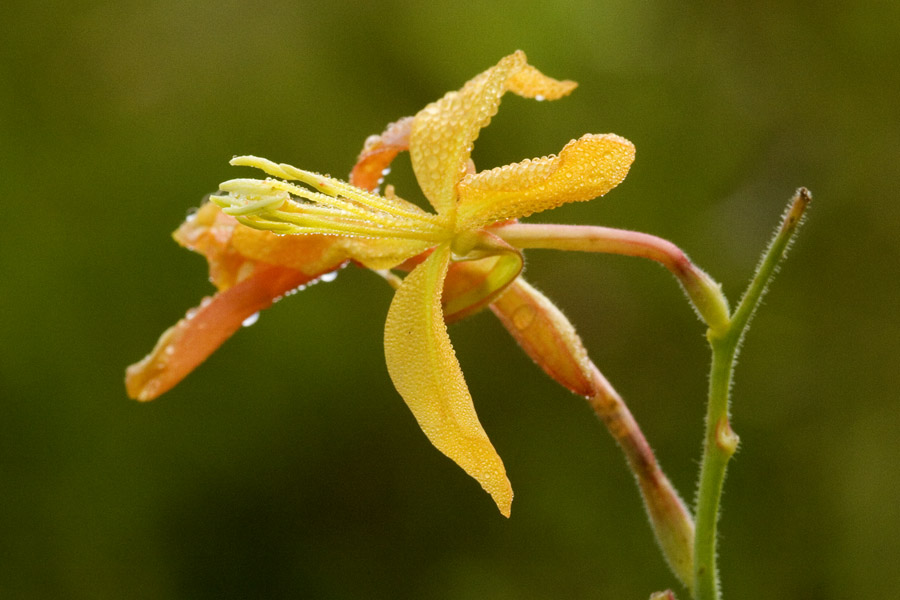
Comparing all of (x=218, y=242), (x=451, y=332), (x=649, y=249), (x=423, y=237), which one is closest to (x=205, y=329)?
(x=218, y=242)

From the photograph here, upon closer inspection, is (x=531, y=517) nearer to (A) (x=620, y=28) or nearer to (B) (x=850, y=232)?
(B) (x=850, y=232)

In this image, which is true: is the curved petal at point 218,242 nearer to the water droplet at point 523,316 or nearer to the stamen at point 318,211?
the stamen at point 318,211

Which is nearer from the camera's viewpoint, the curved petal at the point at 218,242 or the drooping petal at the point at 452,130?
the drooping petal at the point at 452,130

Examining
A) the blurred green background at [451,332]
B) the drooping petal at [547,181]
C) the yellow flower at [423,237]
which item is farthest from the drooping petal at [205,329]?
the blurred green background at [451,332]

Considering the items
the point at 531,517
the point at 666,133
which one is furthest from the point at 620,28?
the point at 531,517

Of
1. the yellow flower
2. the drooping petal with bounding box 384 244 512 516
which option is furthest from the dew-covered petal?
the drooping petal with bounding box 384 244 512 516

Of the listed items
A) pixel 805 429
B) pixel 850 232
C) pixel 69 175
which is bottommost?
pixel 805 429

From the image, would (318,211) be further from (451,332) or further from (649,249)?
(451,332)
